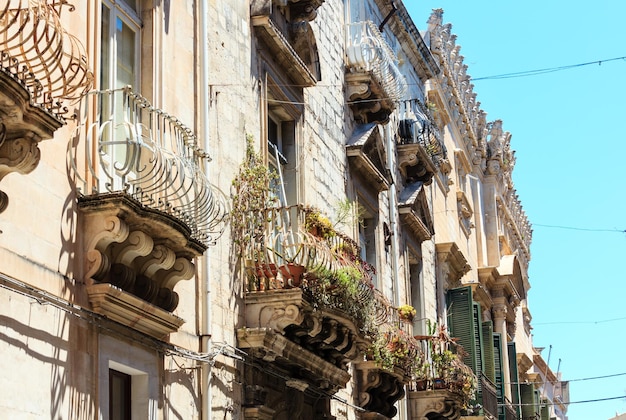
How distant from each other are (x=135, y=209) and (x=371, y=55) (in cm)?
1021

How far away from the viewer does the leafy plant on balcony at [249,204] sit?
13.8m

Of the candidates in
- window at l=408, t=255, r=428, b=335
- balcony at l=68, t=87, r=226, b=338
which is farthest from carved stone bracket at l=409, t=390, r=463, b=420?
balcony at l=68, t=87, r=226, b=338

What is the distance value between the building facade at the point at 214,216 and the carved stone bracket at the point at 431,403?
37 millimetres

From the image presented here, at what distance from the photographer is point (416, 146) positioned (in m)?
23.0

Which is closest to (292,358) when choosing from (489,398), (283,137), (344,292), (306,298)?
(306,298)

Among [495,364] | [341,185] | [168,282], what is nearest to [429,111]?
[495,364]

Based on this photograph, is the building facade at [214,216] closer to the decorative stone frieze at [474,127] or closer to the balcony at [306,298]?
the balcony at [306,298]

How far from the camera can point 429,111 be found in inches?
1048

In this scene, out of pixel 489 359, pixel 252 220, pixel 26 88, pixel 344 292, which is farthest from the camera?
pixel 489 359

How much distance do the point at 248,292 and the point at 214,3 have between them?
3.15 meters

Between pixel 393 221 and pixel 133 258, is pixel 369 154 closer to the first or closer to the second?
pixel 393 221

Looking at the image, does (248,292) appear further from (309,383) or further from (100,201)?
(100,201)

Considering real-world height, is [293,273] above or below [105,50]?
below

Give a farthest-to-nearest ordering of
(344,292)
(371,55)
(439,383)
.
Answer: (439,383), (371,55), (344,292)
